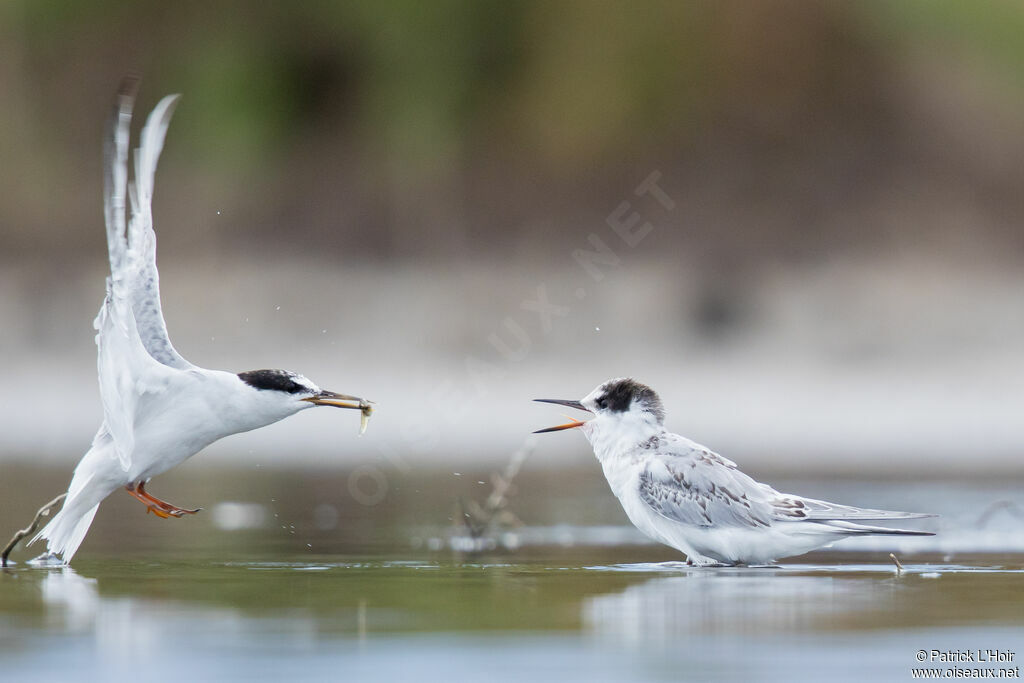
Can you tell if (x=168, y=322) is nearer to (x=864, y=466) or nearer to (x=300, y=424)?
(x=300, y=424)

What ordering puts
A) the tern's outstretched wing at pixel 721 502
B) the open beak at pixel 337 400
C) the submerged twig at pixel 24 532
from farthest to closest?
1. the tern's outstretched wing at pixel 721 502
2. the open beak at pixel 337 400
3. the submerged twig at pixel 24 532

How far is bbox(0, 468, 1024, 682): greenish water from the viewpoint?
7.04 m

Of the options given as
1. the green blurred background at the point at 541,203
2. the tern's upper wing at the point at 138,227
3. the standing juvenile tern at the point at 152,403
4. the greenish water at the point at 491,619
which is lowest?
the greenish water at the point at 491,619

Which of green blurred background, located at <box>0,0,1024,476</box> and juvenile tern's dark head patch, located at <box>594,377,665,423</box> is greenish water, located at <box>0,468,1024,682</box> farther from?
green blurred background, located at <box>0,0,1024,476</box>

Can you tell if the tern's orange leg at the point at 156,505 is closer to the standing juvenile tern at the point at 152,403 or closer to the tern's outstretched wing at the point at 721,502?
the standing juvenile tern at the point at 152,403

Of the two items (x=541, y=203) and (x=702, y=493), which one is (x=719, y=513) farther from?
(x=541, y=203)

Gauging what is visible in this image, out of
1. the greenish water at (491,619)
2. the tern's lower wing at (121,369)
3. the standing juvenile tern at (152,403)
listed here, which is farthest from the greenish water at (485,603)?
the tern's lower wing at (121,369)

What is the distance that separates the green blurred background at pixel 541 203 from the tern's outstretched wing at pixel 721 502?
36.8ft

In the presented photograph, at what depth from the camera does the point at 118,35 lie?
30594mm

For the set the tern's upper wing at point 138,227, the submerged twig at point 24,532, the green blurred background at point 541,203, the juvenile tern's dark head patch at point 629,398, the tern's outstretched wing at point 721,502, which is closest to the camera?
the tern's upper wing at point 138,227

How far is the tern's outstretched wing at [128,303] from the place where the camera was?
29.8 ft

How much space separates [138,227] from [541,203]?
18519 mm

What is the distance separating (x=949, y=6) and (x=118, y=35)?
13.6m

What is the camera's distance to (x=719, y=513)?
34.1 ft
